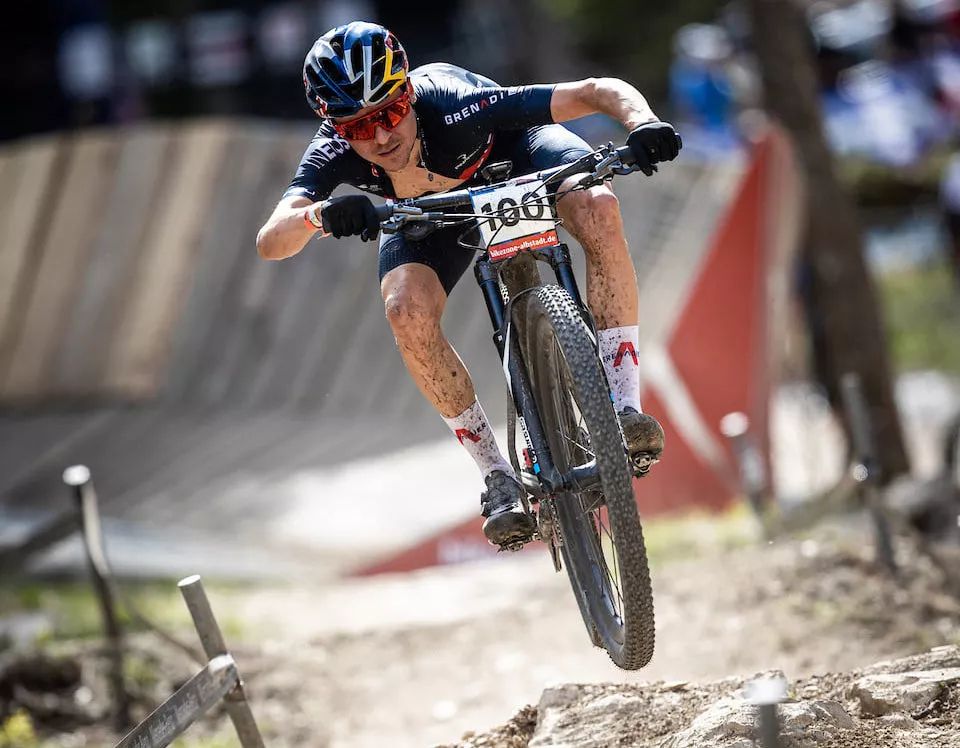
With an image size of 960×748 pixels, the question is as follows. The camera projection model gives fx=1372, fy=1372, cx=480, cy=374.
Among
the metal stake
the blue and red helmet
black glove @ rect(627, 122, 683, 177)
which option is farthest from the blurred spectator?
the metal stake

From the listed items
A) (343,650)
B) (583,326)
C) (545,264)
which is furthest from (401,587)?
(583,326)

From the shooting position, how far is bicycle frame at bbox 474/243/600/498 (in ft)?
15.6

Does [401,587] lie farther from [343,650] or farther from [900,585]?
[900,585]

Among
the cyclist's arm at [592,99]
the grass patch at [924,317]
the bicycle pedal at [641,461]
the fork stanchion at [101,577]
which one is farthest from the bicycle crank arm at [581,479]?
the grass patch at [924,317]

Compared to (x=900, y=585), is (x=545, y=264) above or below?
above

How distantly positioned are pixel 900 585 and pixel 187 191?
7.95 meters

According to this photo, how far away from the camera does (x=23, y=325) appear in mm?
12906

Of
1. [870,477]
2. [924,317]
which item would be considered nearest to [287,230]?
[870,477]

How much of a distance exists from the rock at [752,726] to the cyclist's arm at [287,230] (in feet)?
6.86

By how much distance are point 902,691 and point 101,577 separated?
13.1 feet

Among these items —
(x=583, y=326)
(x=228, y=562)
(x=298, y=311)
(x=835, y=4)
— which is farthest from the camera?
(x=835, y=4)

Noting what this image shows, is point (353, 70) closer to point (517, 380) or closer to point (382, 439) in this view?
point (517, 380)

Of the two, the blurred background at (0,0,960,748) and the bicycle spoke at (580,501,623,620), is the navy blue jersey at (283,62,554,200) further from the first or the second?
the blurred background at (0,0,960,748)

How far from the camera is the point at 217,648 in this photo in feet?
17.2
